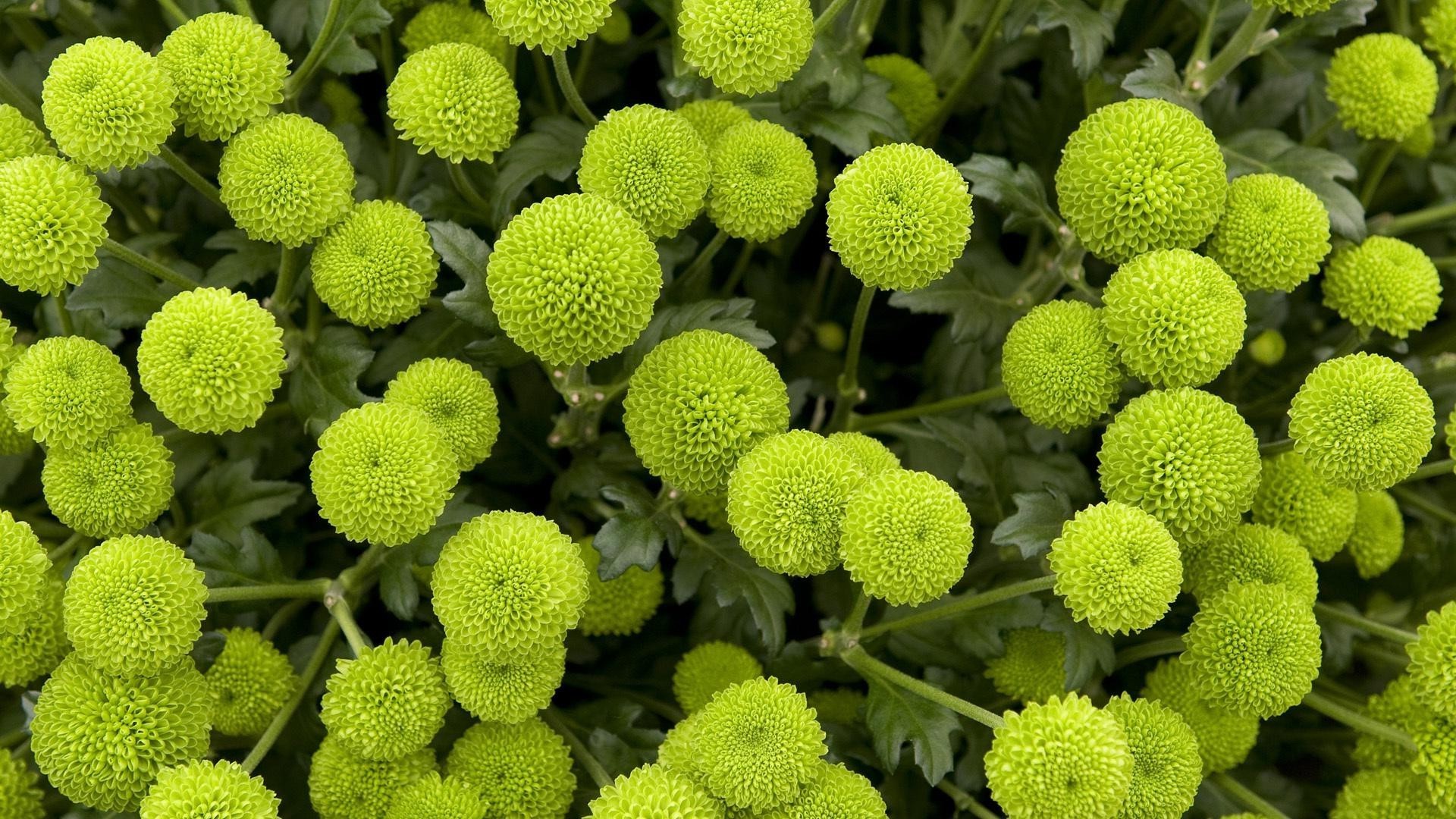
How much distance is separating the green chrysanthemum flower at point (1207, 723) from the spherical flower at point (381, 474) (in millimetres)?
980

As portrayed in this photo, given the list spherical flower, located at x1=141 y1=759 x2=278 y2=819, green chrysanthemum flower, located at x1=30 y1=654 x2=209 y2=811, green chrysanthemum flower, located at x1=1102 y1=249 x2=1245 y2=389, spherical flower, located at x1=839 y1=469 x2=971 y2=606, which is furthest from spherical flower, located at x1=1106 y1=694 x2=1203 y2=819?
green chrysanthemum flower, located at x1=30 y1=654 x2=209 y2=811

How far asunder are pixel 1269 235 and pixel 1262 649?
1.70 ft

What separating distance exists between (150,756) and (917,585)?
872 millimetres

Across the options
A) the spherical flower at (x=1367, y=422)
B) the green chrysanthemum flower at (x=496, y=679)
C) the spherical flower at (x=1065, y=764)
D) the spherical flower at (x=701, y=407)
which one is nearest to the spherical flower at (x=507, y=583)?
the green chrysanthemum flower at (x=496, y=679)

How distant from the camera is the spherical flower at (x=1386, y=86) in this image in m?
1.78

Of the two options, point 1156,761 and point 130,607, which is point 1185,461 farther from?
point 130,607

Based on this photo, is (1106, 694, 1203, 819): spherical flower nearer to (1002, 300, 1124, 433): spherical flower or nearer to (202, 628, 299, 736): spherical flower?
(1002, 300, 1124, 433): spherical flower

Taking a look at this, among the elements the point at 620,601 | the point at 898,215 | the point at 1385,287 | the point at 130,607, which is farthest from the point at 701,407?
the point at 1385,287

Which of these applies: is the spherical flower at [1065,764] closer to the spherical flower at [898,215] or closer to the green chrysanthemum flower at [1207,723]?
the green chrysanthemum flower at [1207,723]

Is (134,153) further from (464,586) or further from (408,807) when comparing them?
(408,807)

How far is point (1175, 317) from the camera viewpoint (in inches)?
55.0

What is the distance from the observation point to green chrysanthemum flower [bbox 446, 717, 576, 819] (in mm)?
1418

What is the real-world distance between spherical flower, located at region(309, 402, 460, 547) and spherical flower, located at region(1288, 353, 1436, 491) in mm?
1040

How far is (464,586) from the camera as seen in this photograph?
130 cm
